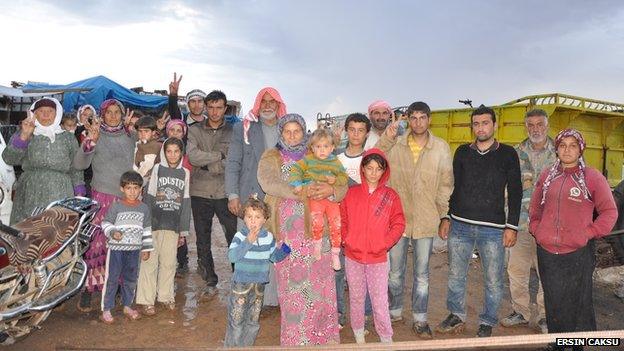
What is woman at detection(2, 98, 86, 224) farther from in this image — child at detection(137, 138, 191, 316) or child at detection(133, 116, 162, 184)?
child at detection(137, 138, 191, 316)

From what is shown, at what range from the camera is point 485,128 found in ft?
13.4

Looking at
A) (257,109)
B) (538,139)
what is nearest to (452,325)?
(538,139)


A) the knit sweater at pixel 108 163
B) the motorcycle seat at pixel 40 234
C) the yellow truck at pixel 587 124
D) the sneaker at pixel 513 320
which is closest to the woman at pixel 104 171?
the knit sweater at pixel 108 163

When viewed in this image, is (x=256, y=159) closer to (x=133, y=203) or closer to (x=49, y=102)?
(x=133, y=203)

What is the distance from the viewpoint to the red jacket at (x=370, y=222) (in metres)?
3.67

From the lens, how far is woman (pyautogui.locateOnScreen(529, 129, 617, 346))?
138 inches

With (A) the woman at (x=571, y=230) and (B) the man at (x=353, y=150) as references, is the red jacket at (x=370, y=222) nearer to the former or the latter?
(B) the man at (x=353, y=150)

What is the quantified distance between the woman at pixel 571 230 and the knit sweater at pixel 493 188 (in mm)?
302

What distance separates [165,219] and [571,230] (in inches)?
144

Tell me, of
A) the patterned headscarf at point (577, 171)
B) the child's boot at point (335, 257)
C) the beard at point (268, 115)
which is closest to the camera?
the patterned headscarf at point (577, 171)

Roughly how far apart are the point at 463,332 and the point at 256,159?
2.57 m

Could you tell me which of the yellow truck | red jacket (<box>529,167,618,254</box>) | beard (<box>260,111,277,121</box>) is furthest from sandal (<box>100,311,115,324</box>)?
the yellow truck

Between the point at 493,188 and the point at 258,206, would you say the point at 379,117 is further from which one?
the point at 258,206


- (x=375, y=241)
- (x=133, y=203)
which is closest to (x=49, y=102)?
(x=133, y=203)
